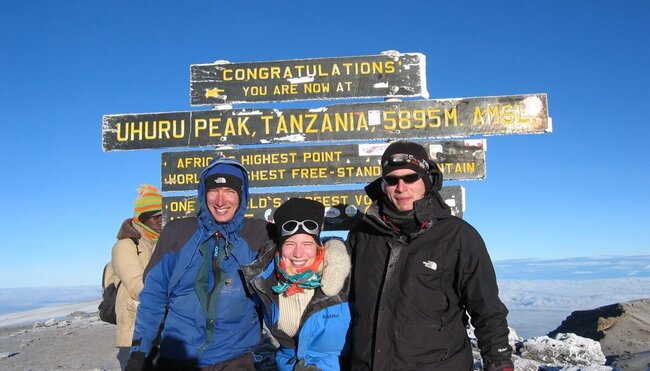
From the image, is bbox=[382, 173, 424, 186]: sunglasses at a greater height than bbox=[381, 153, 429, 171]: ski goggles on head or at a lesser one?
lesser

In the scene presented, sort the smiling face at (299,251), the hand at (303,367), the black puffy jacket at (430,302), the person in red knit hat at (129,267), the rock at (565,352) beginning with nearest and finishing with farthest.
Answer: the black puffy jacket at (430,302) < the hand at (303,367) < the smiling face at (299,251) < the person in red knit hat at (129,267) < the rock at (565,352)

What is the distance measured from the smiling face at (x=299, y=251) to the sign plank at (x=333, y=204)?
10.2ft

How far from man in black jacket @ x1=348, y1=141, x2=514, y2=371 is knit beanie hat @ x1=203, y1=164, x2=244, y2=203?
3.39ft

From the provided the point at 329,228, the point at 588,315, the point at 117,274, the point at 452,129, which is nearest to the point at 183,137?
the point at 329,228

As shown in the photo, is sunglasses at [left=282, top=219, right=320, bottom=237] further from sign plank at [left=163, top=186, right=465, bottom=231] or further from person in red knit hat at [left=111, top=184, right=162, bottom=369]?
sign plank at [left=163, top=186, right=465, bottom=231]

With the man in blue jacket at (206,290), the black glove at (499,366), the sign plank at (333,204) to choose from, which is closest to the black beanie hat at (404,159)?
the man in blue jacket at (206,290)

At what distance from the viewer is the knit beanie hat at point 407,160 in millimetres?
3158

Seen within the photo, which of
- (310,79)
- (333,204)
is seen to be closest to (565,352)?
(333,204)

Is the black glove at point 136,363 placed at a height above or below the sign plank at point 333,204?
below

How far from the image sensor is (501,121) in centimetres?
647

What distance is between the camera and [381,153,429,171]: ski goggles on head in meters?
3.16

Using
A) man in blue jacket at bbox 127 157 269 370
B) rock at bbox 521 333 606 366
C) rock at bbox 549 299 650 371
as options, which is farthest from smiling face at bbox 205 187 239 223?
rock at bbox 549 299 650 371

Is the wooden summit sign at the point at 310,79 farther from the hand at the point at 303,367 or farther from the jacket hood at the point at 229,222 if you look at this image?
the hand at the point at 303,367

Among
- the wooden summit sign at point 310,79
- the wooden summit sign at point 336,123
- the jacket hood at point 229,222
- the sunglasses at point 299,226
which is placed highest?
the wooden summit sign at point 310,79
